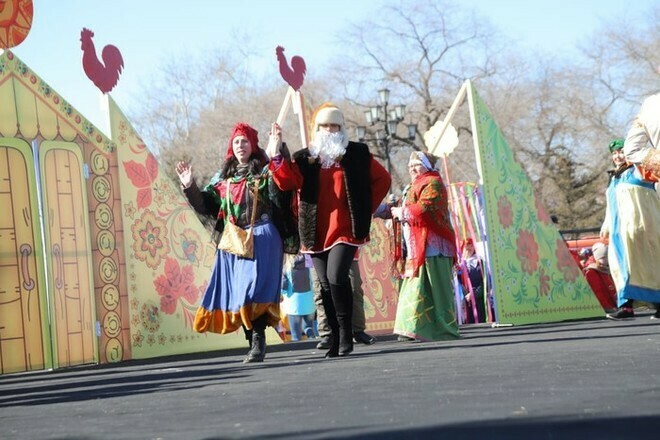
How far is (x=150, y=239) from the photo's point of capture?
12.0 meters

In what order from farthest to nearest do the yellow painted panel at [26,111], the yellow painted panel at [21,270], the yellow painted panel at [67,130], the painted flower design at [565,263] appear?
the painted flower design at [565,263], the yellow painted panel at [67,130], the yellow painted panel at [26,111], the yellow painted panel at [21,270]

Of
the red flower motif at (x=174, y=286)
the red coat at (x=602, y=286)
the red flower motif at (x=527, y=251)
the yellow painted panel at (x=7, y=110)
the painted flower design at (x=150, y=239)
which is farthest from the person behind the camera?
the red coat at (x=602, y=286)

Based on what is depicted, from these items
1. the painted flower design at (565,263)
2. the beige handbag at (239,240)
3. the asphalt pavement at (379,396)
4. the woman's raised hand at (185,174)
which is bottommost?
the asphalt pavement at (379,396)

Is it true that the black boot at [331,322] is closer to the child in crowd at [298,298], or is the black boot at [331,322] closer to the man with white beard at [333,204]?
the man with white beard at [333,204]

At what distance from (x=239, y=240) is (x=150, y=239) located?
314 centimetres

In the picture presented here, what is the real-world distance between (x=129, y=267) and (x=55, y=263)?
0.90 m

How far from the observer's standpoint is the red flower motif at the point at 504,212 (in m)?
13.2

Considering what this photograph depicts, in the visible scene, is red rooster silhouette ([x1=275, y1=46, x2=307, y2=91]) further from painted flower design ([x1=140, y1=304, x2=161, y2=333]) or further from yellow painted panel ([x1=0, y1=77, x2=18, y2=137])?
yellow painted panel ([x1=0, y1=77, x2=18, y2=137])

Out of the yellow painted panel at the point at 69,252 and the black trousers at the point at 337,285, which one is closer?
the black trousers at the point at 337,285

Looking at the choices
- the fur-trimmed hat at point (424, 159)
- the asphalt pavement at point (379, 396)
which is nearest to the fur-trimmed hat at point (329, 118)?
the asphalt pavement at point (379, 396)

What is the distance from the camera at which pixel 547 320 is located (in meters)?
13.3

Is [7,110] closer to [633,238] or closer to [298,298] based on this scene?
[298,298]

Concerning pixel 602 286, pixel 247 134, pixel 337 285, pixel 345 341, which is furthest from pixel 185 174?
pixel 602 286

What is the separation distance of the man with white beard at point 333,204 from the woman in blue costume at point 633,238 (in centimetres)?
394
